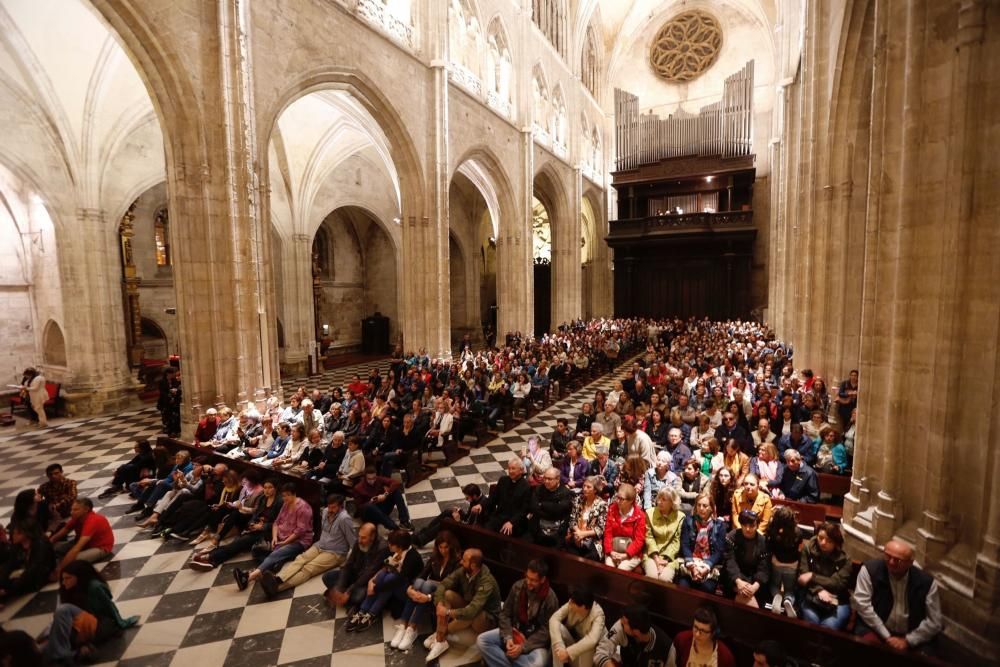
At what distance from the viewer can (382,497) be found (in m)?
5.51

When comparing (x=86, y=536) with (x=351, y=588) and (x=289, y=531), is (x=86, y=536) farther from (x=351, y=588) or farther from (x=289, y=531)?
(x=351, y=588)

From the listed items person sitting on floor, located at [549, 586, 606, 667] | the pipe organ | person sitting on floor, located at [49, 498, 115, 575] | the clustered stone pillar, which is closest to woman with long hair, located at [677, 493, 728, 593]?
person sitting on floor, located at [549, 586, 606, 667]

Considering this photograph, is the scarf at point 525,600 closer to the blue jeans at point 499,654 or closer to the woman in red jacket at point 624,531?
the blue jeans at point 499,654

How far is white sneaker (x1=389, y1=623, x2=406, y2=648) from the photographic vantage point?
3991 millimetres

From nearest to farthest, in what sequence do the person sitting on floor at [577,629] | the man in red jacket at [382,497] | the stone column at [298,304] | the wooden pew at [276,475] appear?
the person sitting on floor at [577,629], the man in red jacket at [382,497], the wooden pew at [276,475], the stone column at [298,304]

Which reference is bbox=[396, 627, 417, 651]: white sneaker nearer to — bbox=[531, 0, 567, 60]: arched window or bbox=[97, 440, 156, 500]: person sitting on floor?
bbox=[97, 440, 156, 500]: person sitting on floor

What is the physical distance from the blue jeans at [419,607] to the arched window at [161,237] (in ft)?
55.3

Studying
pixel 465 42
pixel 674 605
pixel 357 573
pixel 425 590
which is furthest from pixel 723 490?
pixel 465 42

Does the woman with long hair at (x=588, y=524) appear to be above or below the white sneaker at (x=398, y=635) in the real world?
above

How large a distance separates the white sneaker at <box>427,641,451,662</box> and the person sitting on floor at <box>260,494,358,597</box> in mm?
1412

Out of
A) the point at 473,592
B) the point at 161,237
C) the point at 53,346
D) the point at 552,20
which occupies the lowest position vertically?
the point at 473,592

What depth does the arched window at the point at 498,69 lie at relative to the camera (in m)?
17.4

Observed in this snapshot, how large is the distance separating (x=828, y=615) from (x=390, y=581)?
137 inches

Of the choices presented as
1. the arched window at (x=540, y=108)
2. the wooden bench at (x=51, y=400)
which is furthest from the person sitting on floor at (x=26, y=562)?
the arched window at (x=540, y=108)
